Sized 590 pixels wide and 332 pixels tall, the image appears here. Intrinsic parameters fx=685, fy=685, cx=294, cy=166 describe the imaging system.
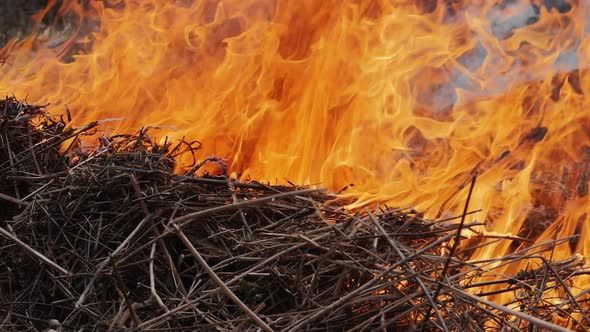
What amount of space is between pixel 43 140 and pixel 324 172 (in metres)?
1.57

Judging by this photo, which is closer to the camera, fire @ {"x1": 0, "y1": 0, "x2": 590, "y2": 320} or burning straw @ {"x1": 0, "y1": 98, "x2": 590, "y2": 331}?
burning straw @ {"x1": 0, "y1": 98, "x2": 590, "y2": 331}

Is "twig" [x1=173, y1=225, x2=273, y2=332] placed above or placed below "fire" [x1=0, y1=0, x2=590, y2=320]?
below

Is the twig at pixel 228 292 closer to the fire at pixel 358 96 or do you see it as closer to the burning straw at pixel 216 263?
the burning straw at pixel 216 263

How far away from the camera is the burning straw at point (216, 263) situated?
7.88 ft

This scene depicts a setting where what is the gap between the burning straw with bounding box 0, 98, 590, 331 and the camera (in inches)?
94.6

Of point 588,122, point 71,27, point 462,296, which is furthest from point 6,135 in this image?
point 71,27

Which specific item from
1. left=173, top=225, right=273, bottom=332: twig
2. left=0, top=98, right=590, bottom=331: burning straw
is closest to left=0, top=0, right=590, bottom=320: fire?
left=0, top=98, right=590, bottom=331: burning straw

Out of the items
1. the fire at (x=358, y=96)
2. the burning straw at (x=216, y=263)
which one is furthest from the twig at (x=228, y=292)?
the fire at (x=358, y=96)

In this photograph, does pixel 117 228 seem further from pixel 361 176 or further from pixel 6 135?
pixel 361 176

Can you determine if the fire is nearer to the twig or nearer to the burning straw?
the burning straw

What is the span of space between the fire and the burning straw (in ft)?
2.43

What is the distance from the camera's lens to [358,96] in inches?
173

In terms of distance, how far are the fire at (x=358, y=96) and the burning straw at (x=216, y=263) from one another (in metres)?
0.74

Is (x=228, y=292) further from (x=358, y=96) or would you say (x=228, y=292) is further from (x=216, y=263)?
(x=358, y=96)
